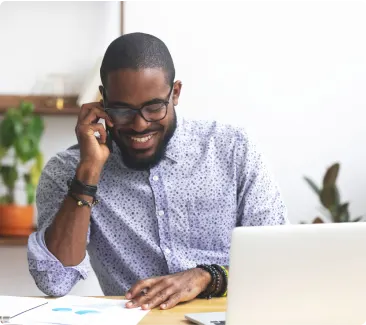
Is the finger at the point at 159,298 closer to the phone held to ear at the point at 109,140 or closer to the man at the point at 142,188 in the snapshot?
the man at the point at 142,188

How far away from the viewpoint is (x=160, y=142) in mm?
2104

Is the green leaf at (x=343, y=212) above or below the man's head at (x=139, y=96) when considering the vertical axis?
below

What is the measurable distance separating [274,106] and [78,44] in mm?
854

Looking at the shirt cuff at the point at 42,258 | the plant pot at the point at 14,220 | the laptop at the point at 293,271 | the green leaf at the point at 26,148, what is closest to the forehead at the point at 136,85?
the shirt cuff at the point at 42,258

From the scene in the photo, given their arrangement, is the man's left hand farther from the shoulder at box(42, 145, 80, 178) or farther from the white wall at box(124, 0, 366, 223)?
the white wall at box(124, 0, 366, 223)

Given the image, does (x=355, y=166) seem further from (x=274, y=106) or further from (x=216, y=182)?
(x=216, y=182)

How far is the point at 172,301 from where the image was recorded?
1740 mm

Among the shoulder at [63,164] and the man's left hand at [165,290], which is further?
the shoulder at [63,164]

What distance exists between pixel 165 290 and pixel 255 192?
503 millimetres

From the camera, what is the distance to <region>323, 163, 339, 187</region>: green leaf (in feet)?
10.6

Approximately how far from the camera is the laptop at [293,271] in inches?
50.7

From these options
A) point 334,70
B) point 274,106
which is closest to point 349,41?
point 334,70

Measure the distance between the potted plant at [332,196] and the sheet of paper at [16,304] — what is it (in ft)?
5.55

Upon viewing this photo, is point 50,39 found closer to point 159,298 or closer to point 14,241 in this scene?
point 14,241
